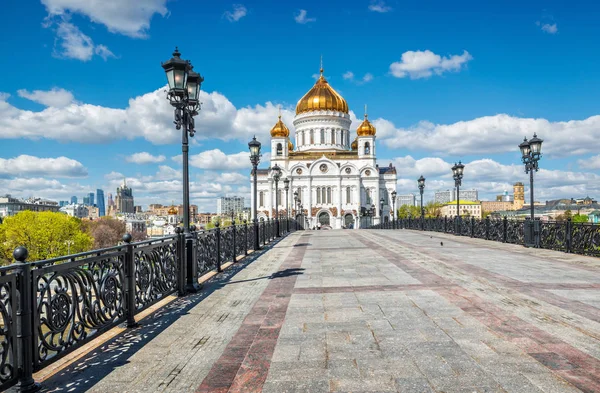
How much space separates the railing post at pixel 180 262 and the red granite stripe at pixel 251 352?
1.49m

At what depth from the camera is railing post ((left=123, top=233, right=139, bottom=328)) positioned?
5359mm

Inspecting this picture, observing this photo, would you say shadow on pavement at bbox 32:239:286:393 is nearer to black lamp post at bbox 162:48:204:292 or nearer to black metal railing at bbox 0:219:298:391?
black metal railing at bbox 0:219:298:391

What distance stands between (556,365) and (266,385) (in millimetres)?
2664

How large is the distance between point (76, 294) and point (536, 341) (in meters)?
4.87

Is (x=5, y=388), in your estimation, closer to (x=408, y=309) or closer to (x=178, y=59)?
(x=408, y=309)

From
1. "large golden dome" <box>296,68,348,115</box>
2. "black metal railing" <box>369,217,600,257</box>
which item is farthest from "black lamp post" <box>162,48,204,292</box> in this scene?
"large golden dome" <box>296,68,348,115</box>

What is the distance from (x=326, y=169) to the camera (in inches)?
2749

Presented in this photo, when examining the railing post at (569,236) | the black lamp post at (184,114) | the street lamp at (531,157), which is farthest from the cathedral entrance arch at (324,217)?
the black lamp post at (184,114)

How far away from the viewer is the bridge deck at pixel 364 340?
3.57 m

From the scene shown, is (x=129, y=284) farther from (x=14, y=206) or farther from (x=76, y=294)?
(x=14, y=206)

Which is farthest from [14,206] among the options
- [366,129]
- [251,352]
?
[251,352]

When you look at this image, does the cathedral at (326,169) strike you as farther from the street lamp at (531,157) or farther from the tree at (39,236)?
the street lamp at (531,157)

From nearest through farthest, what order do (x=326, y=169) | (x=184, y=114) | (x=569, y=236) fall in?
1. (x=184, y=114)
2. (x=569, y=236)
3. (x=326, y=169)

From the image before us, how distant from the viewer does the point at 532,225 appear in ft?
50.2
